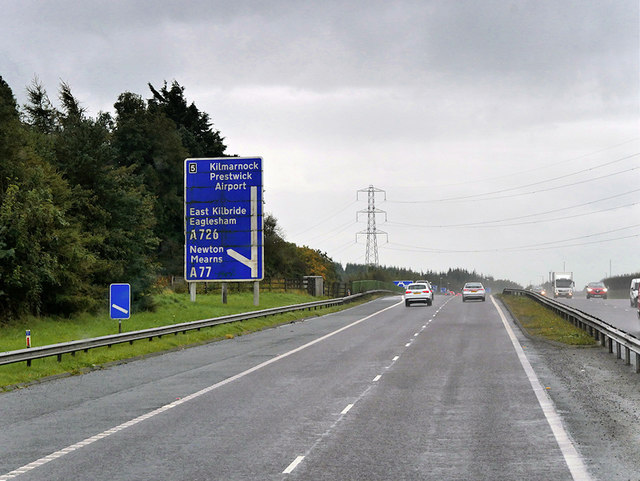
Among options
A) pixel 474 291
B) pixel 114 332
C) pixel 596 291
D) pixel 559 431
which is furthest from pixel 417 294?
pixel 559 431

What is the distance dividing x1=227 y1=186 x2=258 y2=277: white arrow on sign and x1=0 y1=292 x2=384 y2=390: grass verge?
2721 mm

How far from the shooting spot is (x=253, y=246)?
42.9 meters

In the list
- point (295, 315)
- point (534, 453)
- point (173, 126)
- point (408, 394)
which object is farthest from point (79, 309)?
point (173, 126)

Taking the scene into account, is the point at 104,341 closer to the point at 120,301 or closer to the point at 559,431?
the point at 120,301

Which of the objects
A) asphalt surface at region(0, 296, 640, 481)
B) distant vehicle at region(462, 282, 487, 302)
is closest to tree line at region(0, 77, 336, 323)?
asphalt surface at region(0, 296, 640, 481)

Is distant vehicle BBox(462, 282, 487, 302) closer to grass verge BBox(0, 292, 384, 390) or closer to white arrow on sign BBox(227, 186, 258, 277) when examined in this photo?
grass verge BBox(0, 292, 384, 390)

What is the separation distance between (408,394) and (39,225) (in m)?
19.9

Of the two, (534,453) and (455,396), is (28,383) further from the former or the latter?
(534,453)

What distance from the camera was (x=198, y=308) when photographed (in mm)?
44562

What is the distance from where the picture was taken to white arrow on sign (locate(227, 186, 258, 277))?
141 feet

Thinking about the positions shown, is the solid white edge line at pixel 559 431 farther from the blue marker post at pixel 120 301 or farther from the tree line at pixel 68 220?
the tree line at pixel 68 220

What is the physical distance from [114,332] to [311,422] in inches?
772

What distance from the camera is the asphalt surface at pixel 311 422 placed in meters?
9.64

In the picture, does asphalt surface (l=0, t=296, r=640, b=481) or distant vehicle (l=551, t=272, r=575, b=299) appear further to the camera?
distant vehicle (l=551, t=272, r=575, b=299)
